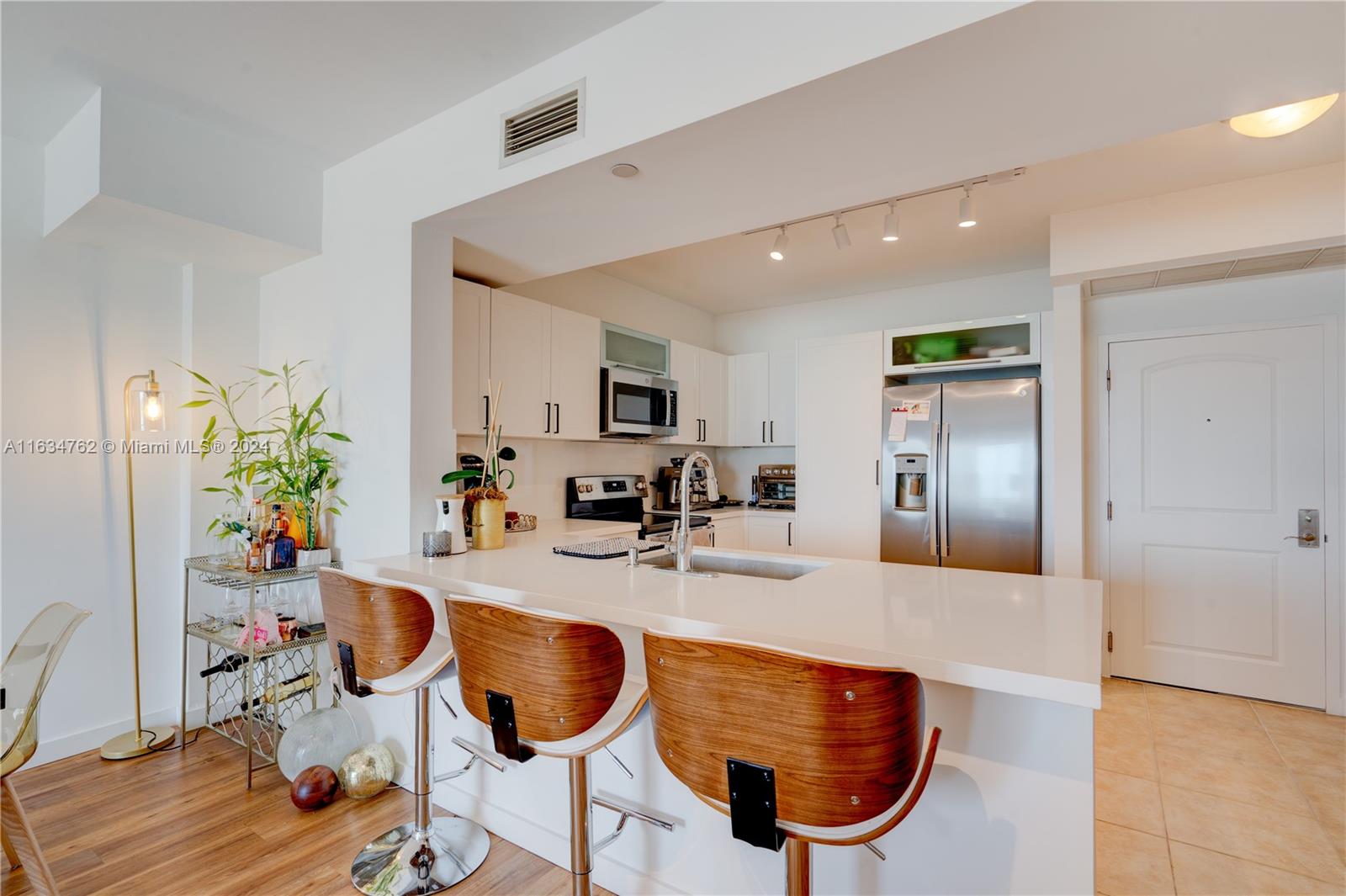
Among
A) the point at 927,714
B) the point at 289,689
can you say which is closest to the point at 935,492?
the point at 927,714


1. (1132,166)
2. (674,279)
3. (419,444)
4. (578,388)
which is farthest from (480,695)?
(674,279)

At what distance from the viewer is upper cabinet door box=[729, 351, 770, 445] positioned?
4977mm

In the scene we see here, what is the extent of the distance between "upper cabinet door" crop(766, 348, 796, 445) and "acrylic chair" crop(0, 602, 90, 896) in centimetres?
401

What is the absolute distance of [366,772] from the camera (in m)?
2.34

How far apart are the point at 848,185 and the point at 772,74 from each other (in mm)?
598

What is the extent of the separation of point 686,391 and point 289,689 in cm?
297

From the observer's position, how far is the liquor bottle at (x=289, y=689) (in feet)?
8.30

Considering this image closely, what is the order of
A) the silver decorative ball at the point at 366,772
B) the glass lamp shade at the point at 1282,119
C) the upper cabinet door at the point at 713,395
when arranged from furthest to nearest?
the upper cabinet door at the point at 713,395, the silver decorative ball at the point at 366,772, the glass lamp shade at the point at 1282,119

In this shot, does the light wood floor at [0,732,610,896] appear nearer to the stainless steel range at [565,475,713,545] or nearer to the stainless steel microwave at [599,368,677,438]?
the stainless steel range at [565,475,713,545]

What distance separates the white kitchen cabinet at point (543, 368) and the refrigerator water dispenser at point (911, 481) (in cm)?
191

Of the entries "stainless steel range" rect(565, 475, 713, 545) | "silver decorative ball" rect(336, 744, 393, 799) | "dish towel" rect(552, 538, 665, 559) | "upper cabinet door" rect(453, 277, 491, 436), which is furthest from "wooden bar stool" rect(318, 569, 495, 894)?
"stainless steel range" rect(565, 475, 713, 545)

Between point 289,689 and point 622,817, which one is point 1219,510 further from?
point 289,689

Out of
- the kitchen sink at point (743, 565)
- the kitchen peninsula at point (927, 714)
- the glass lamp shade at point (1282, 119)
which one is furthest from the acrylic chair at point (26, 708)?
the glass lamp shade at point (1282, 119)

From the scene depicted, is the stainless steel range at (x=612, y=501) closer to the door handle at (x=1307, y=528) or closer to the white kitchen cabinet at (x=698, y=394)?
the white kitchen cabinet at (x=698, y=394)
